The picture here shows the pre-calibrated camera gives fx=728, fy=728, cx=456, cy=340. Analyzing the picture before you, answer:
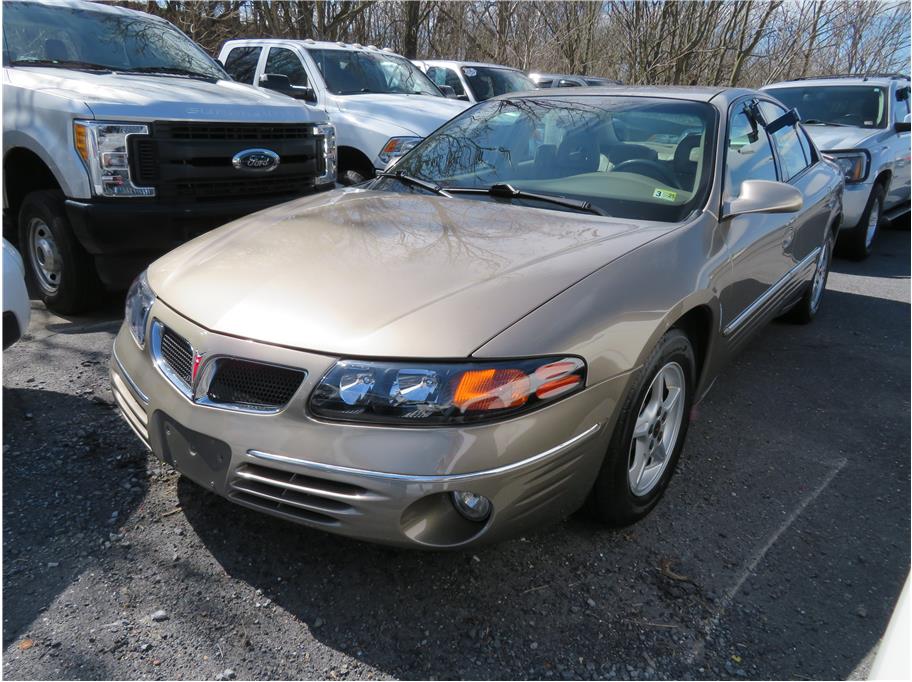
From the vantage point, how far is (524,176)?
130 inches

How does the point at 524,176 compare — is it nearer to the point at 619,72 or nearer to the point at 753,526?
the point at 753,526

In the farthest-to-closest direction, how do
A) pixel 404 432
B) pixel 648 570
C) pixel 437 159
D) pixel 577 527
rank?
pixel 437 159, pixel 577 527, pixel 648 570, pixel 404 432

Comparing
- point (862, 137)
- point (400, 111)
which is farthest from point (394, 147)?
point (862, 137)

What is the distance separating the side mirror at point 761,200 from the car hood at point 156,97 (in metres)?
3.14

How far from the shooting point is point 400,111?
23.1 feet

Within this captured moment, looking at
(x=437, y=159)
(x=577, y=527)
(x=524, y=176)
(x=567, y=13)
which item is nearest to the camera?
(x=577, y=527)

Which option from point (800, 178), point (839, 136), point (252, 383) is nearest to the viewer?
point (252, 383)

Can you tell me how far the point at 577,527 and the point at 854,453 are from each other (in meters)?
1.60

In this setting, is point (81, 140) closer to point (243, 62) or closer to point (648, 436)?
point (648, 436)

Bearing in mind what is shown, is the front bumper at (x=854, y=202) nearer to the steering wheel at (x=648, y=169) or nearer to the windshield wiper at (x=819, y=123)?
the windshield wiper at (x=819, y=123)

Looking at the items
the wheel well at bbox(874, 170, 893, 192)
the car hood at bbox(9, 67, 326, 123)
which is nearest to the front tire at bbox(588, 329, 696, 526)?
the car hood at bbox(9, 67, 326, 123)

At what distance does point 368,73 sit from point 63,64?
3.53 metres

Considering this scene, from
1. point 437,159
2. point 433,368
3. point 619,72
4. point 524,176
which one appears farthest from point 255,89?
point 619,72

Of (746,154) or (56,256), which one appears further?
(56,256)
